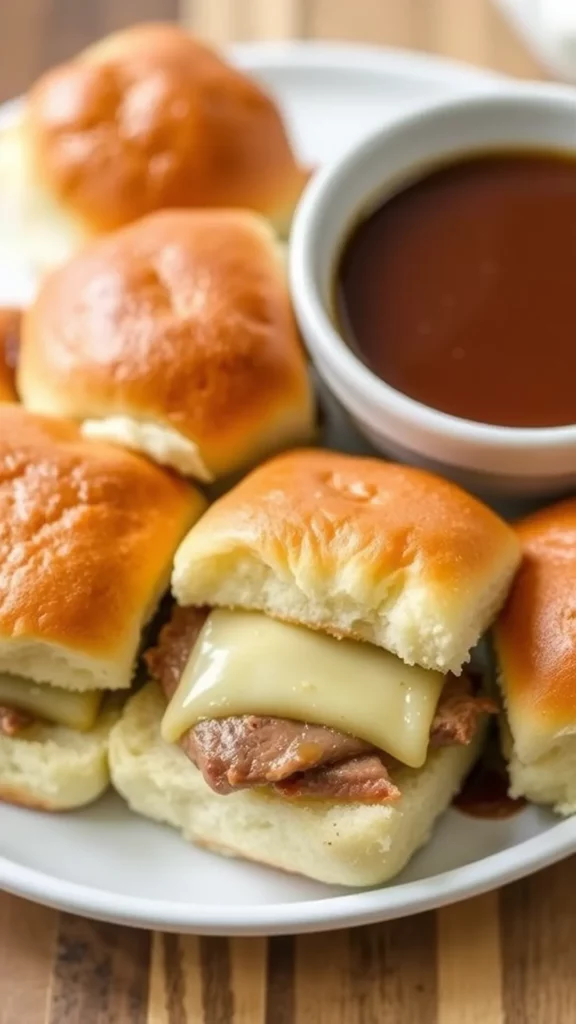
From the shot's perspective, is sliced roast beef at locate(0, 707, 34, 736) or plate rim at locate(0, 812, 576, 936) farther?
sliced roast beef at locate(0, 707, 34, 736)

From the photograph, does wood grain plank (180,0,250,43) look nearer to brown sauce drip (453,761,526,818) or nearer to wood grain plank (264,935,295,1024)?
brown sauce drip (453,761,526,818)

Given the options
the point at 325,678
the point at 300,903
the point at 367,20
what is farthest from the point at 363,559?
the point at 367,20

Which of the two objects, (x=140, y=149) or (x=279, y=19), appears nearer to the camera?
(x=140, y=149)

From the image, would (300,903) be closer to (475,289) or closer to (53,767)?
(53,767)

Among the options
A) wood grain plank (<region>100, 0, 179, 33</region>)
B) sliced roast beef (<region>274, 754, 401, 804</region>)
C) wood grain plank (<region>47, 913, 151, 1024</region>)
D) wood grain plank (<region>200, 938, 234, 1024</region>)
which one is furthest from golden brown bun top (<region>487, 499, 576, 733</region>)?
wood grain plank (<region>100, 0, 179, 33</region>)

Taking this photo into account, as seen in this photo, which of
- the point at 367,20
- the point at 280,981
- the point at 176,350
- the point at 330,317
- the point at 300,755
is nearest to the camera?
the point at 300,755

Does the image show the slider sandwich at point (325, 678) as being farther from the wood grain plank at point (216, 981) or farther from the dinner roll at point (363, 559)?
the wood grain plank at point (216, 981)
